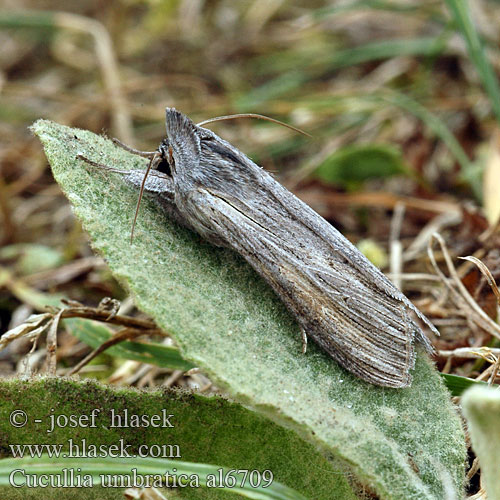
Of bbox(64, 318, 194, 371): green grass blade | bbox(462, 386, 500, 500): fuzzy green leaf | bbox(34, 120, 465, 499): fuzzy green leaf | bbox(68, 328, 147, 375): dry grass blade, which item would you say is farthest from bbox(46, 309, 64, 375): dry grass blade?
bbox(462, 386, 500, 500): fuzzy green leaf

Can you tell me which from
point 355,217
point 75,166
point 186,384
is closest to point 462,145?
point 355,217

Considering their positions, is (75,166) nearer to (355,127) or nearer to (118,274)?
(118,274)

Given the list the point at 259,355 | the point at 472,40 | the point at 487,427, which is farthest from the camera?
the point at 472,40

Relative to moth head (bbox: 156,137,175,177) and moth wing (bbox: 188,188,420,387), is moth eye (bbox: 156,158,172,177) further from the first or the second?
moth wing (bbox: 188,188,420,387)

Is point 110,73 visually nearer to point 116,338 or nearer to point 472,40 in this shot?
point 472,40

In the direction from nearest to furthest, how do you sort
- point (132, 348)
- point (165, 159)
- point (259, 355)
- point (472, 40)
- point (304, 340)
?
1. point (259, 355)
2. point (304, 340)
3. point (165, 159)
4. point (132, 348)
5. point (472, 40)

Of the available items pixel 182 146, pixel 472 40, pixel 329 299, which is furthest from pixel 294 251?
pixel 472 40

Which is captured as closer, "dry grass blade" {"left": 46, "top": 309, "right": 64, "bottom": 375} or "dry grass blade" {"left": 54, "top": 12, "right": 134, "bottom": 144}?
"dry grass blade" {"left": 46, "top": 309, "right": 64, "bottom": 375}
